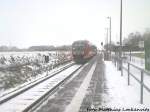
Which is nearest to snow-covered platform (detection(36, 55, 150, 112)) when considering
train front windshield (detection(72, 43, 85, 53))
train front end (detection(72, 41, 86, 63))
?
train front end (detection(72, 41, 86, 63))

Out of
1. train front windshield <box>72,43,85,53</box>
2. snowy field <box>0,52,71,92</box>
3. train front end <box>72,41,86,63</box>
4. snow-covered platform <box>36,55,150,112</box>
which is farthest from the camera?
train front windshield <box>72,43,85,53</box>

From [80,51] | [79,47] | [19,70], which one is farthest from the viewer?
[79,47]

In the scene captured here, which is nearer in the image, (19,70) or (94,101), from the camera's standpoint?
(94,101)

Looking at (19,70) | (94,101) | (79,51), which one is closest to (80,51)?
(79,51)

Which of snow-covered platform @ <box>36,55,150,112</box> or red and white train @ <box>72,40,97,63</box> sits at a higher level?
red and white train @ <box>72,40,97,63</box>

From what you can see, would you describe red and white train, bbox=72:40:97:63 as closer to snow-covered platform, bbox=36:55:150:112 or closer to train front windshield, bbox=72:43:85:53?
train front windshield, bbox=72:43:85:53

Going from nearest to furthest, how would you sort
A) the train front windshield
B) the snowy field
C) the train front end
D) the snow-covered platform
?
the snow-covered platform → the snowy field → the train front end → the train front windshield

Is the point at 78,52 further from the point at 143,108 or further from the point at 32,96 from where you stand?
the point at 143,108

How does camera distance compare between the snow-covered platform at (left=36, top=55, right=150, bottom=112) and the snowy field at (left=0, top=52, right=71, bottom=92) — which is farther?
the snowy field at (left=0, top=52, right=71, bottom=92)

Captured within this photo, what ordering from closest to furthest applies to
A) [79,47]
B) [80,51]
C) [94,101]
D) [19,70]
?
[94,101], [19,70], [80,51], [79,47]

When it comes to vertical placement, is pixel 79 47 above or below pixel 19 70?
above

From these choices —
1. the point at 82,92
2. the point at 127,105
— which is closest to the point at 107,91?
the point at 82,92

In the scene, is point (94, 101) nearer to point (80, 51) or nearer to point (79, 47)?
point (80, 51)

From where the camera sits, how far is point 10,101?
11.8 m
